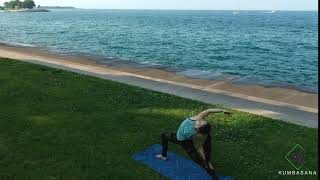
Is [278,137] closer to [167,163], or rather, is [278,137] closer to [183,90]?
[167,163]

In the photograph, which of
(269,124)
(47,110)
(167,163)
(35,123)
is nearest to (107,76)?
(47,110)

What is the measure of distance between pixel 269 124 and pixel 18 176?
745 centimetres

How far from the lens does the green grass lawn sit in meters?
8.98

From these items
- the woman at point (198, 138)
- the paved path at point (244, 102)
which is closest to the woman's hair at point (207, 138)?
the woman at point (198, 138)

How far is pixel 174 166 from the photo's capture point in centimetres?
914

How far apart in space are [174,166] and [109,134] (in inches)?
103

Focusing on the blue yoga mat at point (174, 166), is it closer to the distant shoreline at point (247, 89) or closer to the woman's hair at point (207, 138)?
the woman's hair at point (207, 138)

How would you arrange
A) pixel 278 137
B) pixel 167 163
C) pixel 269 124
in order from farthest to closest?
1. pixel 269 124
2. pixel 278 137
3. pixel 167 163

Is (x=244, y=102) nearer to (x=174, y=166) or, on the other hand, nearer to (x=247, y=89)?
(x=247, y=89)

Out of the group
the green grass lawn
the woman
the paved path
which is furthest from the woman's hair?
the paved path

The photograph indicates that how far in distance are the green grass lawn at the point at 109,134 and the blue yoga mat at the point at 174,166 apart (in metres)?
0.24

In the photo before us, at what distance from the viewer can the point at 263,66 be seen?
37.7 m

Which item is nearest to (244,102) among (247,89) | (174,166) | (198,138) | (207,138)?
(247,89)

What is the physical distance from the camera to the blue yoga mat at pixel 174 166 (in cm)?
870
